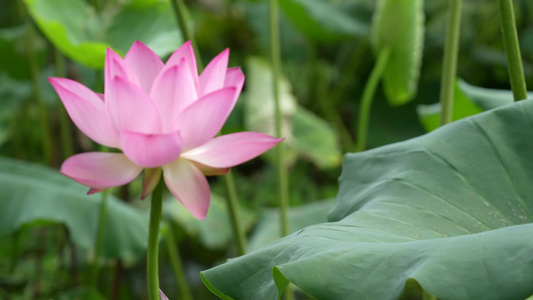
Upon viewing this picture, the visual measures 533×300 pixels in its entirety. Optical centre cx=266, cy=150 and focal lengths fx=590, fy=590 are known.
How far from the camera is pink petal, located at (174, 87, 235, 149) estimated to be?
1.14 feet

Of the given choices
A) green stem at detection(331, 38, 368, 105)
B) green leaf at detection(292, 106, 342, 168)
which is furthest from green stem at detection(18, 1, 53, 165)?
green stem at detection(331, 38, 368, 105)

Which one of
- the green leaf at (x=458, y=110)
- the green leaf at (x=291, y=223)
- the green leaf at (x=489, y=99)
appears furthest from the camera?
the green leaf at (x=291, y=223)

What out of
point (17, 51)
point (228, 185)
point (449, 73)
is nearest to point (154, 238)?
point (228, 185)

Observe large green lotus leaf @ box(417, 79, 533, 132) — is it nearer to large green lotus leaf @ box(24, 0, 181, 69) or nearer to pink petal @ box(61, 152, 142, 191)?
large green lotus leaf @ box(24, 0, 181, 69)

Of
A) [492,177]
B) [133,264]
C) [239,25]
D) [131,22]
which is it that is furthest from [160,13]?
[239,25]

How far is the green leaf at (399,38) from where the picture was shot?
1136 mm

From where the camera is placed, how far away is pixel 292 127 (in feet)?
6.18

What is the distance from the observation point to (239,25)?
2.41m

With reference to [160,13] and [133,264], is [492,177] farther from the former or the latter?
→ [133,264]

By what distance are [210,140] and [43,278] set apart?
1412 millimetres

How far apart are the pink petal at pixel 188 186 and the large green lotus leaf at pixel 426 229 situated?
65 millimetres

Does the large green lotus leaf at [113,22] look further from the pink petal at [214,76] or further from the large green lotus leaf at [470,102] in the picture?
the pink petal at [214,76]

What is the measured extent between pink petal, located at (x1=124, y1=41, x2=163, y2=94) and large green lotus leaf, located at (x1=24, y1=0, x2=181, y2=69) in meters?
0.56

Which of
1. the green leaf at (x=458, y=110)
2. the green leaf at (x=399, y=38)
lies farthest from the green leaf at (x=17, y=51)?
the green leaf at (x=458, y=110)
